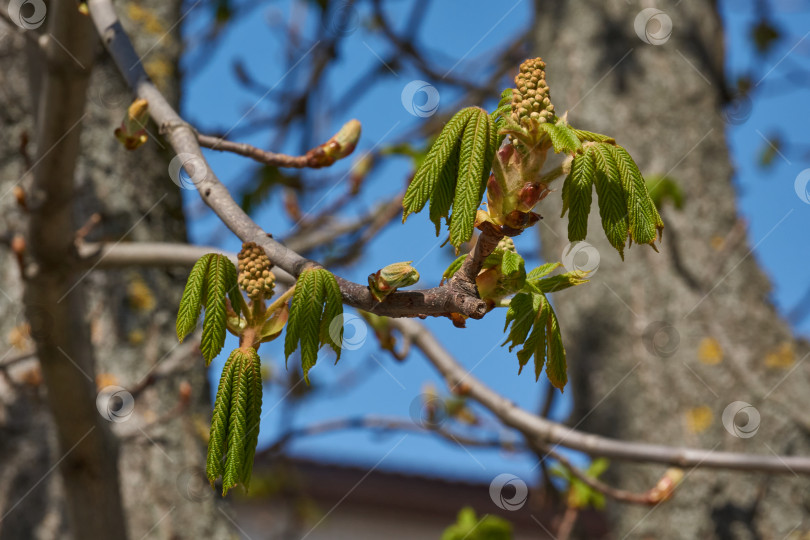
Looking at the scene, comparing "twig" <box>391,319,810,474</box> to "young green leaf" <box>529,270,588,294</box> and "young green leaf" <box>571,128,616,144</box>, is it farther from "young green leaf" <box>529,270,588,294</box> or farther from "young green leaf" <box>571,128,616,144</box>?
"young green leaf" <box>571,128,616,144</box>

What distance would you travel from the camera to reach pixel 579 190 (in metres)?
0.70

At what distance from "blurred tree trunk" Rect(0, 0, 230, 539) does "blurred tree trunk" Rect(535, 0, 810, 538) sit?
119cm

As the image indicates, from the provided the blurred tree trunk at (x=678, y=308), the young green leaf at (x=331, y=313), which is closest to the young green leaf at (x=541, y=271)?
the young green leaf at (x=331, y=313)

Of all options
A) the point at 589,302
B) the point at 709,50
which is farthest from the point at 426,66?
the point at 589,302

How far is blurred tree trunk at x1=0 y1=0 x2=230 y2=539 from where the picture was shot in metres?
1.93

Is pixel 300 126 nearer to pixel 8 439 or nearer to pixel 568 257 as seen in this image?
pixel 8 439

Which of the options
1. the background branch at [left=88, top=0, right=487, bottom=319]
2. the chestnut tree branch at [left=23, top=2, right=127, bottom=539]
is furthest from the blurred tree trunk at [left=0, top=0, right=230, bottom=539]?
the background branch at [left=88, top=0, right=487, bottom=319]

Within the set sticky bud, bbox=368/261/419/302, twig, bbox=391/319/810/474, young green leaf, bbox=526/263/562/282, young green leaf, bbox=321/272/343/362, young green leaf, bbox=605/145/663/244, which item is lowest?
twig, bbox=391/319/810/474

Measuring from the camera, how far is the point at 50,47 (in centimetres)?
121

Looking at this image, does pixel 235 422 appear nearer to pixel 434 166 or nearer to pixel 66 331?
pixel 434 166

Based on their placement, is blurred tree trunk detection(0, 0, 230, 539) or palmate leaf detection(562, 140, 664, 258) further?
blurred tree trunk detection(0, 0, 230, 539)

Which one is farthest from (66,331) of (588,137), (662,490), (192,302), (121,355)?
(662,490)

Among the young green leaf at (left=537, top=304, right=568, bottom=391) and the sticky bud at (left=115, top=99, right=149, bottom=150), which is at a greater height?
the sticky bud at (left=115, top=99, right=149, bottom=150)

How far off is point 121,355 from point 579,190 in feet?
5.31
